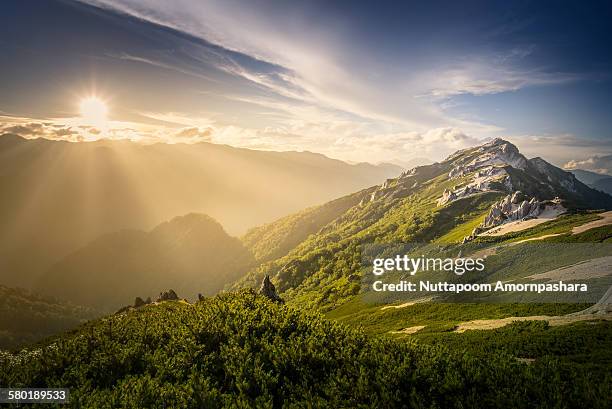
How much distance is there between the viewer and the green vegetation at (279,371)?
33.5m

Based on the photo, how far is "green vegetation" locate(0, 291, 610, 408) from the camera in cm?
3350

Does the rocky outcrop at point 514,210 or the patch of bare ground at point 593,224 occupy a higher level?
the rocky outcrop at point 514,210

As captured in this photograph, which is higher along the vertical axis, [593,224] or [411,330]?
[593,224]

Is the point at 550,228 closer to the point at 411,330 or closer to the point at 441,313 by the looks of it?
the point at 441,313

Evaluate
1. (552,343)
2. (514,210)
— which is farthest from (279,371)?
(514,210)

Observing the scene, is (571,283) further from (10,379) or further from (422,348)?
(10,379)

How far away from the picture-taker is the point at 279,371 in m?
43.8

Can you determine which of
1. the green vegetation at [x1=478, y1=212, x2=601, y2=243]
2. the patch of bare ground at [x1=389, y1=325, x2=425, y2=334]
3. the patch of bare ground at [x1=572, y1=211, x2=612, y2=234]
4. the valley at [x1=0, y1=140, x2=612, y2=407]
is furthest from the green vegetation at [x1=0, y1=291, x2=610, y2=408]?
the green vegetation at [x1=478, y1=212, x2=601, y2=243]

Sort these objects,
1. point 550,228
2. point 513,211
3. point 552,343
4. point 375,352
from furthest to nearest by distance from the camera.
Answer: point 513,211, point 550,228, point 375,352, point 552,343

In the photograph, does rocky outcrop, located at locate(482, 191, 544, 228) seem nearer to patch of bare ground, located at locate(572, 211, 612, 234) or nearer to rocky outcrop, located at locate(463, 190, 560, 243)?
rocky outcrop, located at locate(463, 190, 560, 243)

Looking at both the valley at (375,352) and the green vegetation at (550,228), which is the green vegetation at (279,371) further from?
the green vegetation at (550,228)

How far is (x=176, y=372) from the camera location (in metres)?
44.7

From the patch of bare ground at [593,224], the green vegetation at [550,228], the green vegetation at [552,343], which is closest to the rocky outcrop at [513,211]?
the green vegetation at [550,228]

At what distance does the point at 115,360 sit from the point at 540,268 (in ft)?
290
